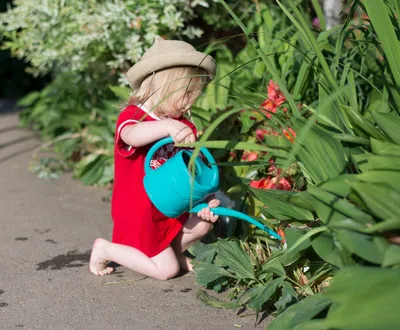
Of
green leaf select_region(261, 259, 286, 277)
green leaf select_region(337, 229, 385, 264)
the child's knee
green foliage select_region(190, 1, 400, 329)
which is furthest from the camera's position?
the child's knee

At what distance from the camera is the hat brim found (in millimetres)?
3164

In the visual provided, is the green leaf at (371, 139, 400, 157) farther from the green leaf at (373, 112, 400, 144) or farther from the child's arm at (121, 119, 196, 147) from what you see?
the child's arm at (121, 119, 196, 147)

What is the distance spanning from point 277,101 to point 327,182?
126cm

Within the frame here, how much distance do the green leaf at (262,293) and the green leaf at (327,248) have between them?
1.27ft

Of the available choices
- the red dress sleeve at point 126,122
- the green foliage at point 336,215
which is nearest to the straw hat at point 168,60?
the red dress sleeve at point 126,122

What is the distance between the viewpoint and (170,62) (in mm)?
3166

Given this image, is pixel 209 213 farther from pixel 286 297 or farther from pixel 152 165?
pixel 286 297

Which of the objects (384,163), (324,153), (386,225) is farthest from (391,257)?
(324,153)

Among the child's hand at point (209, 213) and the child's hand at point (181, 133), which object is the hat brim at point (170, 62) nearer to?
the child's hand at point (181, 133)

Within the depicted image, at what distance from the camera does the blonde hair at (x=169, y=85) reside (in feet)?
10.5

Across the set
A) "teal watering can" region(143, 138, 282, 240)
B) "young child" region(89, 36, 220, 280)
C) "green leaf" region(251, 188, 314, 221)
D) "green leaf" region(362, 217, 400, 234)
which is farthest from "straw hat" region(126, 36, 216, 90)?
"green leaf" region(362, 217, 400, 234)

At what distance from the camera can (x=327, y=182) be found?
2342 mm

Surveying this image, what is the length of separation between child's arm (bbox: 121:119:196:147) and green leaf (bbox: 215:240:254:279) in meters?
0.46

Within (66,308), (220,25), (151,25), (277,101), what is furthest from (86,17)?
(66,308)
